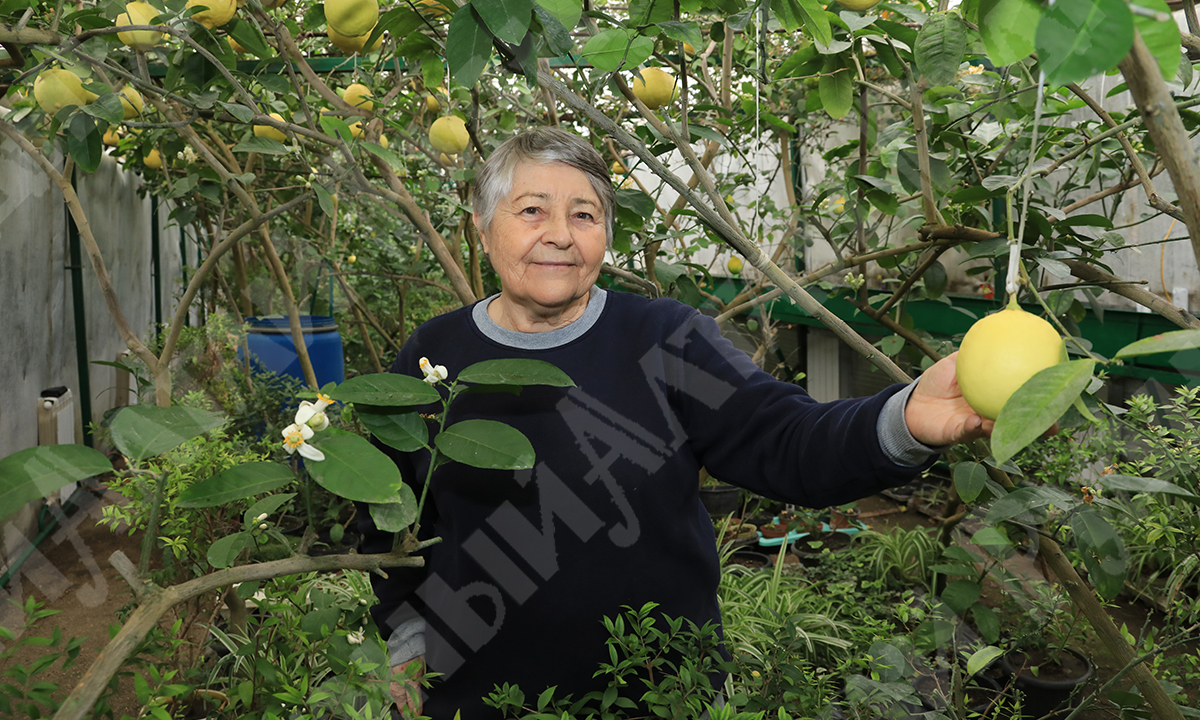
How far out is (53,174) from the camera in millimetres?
1944

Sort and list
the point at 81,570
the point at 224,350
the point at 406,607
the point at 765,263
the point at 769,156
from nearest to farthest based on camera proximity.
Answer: the point at 765,263 < the point at 406,607 < the point at 81,570 < the point at 224,350 < the point at 769,156

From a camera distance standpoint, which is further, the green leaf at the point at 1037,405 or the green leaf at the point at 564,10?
the green leaf at the point at 564,10

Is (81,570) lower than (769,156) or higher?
lower

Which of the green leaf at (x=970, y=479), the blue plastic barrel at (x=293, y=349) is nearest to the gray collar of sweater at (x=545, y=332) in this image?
the green leaf at (x=970, y=479)

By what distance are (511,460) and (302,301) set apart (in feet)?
14.0

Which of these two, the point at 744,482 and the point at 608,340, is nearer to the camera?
the point at 744,482

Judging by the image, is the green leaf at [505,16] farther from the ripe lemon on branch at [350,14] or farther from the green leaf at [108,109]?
the green leaf at [108,109]

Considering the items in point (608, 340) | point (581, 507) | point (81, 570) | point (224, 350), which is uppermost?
point (608, 340)

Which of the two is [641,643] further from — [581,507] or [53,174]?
[53,174]

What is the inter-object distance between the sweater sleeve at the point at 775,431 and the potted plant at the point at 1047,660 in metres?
1.12

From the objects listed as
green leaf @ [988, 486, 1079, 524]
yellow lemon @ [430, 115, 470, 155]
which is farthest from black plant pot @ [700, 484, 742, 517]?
green leaf @ [988, 486, 1079, 524]

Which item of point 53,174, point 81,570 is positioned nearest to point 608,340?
point 53,174

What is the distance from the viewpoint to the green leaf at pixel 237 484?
1.76ft

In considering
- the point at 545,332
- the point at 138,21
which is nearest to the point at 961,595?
the point at 545,332
